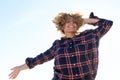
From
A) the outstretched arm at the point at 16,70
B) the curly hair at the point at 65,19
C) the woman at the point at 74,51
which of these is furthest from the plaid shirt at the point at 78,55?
the outstretched arm at the point at 16,70

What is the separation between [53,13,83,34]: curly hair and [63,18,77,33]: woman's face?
8 centimetres

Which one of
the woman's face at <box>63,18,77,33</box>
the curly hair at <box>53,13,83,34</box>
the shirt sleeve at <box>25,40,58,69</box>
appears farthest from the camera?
the shirt sleeve at <box>25,40,58,69</box>

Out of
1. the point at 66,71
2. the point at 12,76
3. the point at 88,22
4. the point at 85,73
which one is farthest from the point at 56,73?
the point at 88,22

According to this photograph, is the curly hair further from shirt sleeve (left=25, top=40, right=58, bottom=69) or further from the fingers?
the fingers

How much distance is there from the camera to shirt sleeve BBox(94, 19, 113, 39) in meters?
→ 6.76

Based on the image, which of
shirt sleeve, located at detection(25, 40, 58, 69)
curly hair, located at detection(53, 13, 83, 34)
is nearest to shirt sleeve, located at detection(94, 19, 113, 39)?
curly hair, located at detection(53, 13, 83, 34)

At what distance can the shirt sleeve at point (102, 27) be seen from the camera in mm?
6758

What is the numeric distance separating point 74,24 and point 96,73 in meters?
1.25

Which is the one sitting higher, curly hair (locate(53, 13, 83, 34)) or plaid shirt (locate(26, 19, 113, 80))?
curly hair (locate(53, 13, 83, 34))

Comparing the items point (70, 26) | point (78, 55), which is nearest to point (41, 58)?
point (70, 26)

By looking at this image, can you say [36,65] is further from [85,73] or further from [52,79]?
[85,73]

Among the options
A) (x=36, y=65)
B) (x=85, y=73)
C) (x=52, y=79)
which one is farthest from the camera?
(x=36, y=65)

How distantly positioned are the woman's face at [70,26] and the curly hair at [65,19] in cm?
8

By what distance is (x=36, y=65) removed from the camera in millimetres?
7223
